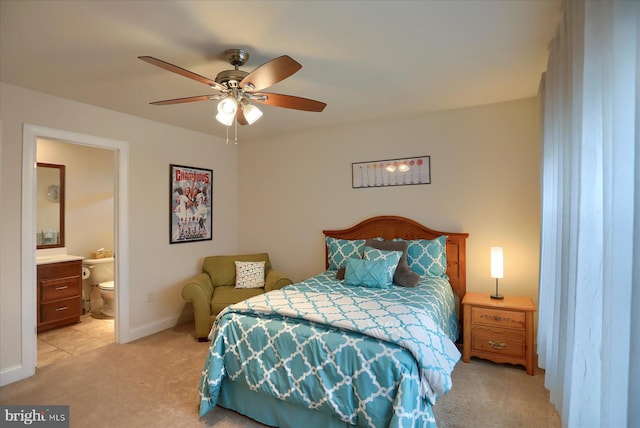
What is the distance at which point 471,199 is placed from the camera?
3453 millimetres

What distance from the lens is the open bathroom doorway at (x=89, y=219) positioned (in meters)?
4.30

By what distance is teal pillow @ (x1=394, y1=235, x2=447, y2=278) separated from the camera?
10.8 feet

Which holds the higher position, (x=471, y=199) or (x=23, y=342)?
(x=471, y=199)

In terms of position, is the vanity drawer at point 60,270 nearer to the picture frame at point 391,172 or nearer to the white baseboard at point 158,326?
the white baseboard at point 158,326

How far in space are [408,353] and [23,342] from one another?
3.26 m

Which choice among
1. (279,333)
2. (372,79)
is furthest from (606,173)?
(372,79)

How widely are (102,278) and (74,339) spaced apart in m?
1.19

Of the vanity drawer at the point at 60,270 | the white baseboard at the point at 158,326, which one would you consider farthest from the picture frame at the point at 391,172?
the vanity drawer at the point at 60,270

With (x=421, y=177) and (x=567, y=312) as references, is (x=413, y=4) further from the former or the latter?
(x=421, y=177)

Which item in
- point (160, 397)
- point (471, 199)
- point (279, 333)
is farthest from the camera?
point (471, 199)

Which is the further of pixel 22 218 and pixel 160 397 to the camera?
pixel 22 218

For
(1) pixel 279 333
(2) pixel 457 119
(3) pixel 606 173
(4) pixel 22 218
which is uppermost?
(2) pixel 457 119

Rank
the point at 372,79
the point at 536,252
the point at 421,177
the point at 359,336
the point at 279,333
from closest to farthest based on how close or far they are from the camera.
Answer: the point at 359,336, the point at 279,333, the point at 372,79, the point at 536,252, the point at 421,177

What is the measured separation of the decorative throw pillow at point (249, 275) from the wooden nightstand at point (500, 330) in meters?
2.39
